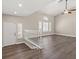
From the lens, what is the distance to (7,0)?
3.98 metres

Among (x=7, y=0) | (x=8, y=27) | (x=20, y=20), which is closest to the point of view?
(x=7, y=0)

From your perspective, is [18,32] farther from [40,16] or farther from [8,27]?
[40,16]

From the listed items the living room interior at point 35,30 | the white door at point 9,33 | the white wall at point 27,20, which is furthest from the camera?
the white wall at point 27,20

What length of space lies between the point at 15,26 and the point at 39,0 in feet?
9.65

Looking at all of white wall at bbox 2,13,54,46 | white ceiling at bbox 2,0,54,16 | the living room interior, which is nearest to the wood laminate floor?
the living room interior

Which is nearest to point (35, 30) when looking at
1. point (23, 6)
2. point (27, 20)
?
point (23, 6)

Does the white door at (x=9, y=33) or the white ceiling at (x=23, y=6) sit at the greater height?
the white ceiling at (x=23, y=6)

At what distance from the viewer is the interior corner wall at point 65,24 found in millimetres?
Result: 9942

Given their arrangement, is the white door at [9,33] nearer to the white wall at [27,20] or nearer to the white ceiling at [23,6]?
the white wall at [27,20]

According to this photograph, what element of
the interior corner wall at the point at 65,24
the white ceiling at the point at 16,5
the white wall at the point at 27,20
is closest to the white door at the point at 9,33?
the white wall at the point at 27,20

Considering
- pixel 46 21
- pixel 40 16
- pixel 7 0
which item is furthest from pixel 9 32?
pixel 46 21

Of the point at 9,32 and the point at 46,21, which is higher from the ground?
the point at 46,21

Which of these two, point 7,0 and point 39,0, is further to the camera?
point 39,0

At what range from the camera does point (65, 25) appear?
10711 millimetres
